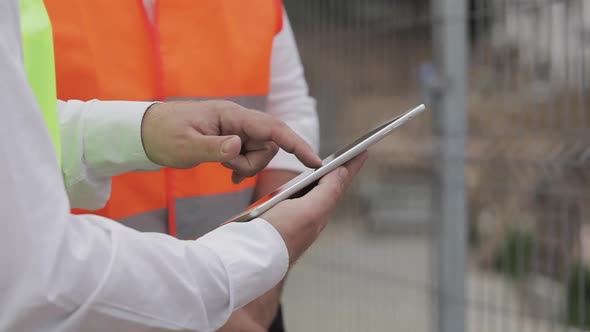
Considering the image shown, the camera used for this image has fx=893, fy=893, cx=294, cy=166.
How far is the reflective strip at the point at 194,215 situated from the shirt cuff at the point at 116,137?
0.30m

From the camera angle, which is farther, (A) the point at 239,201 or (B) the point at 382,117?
(B) the point at 382,117

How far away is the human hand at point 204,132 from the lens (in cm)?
108

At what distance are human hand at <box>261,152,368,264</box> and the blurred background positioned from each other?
117 cm

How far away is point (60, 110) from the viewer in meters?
1.16

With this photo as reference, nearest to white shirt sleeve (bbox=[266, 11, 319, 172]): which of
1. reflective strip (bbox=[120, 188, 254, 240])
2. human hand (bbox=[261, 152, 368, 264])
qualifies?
reflective strip (bbox=[120, 188, 254, 240])

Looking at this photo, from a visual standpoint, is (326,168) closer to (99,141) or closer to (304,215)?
(304,215)

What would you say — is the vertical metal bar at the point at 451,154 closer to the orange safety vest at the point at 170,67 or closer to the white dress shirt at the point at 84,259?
the orange safety vest at the point at 170,67

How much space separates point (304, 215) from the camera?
981 millimetres

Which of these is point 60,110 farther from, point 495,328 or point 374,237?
point 374,237

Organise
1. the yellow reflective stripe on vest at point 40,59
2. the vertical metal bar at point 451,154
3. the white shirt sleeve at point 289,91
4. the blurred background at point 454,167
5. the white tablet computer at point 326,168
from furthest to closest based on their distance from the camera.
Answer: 1. the vertical metal bar at point 451,154
2. the blurred background at point 454,167
3. the white shirt sleeve at point 289,91
4. the white tablet computer at point 326,168
5. the yellow reflective stripe on vest at point 40,59

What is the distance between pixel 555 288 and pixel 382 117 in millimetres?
916

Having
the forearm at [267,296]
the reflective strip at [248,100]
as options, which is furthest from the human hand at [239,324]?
the reflective strip at [248,100]

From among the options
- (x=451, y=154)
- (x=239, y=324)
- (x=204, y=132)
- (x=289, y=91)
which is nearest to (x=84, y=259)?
(x=204, y=132)

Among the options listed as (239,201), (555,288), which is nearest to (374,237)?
(555,288)
